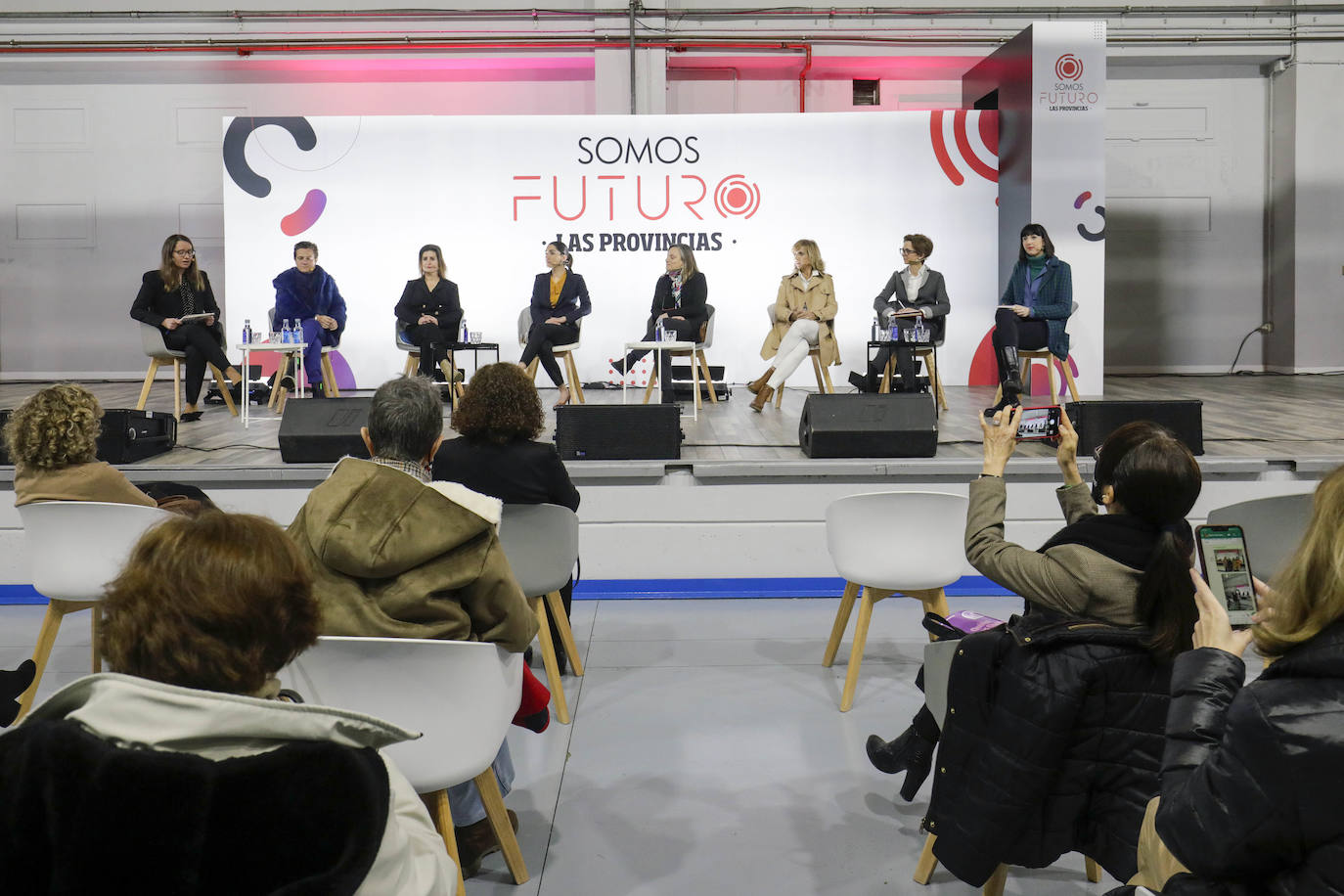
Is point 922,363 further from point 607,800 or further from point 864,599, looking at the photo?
point 607,800

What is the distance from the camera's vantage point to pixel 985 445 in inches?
88.4

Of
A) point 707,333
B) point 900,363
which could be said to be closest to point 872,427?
point 900,363

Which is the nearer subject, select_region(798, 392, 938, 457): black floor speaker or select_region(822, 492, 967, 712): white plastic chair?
select_region(822, 492, 967, 712): white plastic chair

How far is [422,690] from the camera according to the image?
1982 millimetres

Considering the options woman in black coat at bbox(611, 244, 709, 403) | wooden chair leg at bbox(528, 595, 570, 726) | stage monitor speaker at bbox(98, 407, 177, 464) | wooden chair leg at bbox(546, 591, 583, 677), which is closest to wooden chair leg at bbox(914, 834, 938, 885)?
wooden chair leg at bbox(528, 595, 570, 726)

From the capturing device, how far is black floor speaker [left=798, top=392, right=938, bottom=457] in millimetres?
4898

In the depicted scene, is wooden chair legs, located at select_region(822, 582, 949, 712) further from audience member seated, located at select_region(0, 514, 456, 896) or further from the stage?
audience member seated, located at select_region(0, 514, 456, 896)

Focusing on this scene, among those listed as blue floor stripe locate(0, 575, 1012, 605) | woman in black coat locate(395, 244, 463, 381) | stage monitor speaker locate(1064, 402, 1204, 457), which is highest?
woman in black coat locate(395, 244, 463, 381)

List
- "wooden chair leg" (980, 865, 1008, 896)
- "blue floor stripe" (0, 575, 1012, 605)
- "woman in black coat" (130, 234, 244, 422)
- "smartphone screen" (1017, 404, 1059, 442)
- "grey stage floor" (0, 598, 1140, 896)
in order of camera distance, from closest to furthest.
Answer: "wooden chair leg" (980, 865, 1008, 896) < "grey stage floor" (0, 598, 1140, 896) < "smartphone screen" (1017, 404, 1059, 442) < "blue floor stripe" (0, 575, 1012, 605) < "woman in black coat" (130, 234, 244, 422)

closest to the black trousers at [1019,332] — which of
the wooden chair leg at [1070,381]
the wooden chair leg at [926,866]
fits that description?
the wooden chair leg at [1070,381]

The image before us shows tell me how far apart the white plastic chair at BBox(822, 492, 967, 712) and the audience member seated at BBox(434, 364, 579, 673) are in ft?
2.73

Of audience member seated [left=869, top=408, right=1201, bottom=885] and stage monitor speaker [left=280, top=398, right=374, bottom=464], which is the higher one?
stage monitor speaker [left=280, top=398, right=374, bottom=464]

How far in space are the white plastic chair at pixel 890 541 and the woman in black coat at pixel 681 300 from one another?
421 centimetres

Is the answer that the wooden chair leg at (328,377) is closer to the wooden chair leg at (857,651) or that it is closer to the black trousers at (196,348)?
the black trousers at (196,348)
